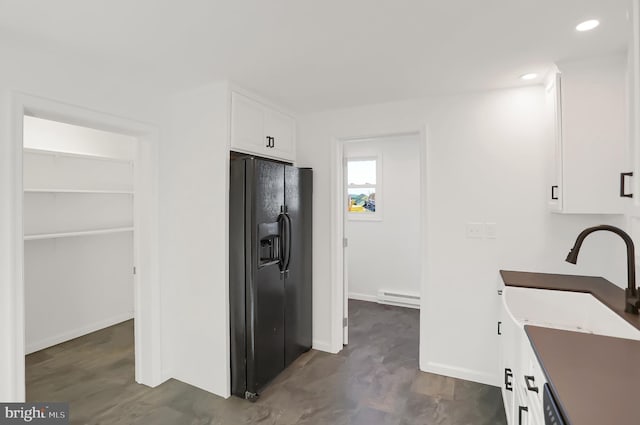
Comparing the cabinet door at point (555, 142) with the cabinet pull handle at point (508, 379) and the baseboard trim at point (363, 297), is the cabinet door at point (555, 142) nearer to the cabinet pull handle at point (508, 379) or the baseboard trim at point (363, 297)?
the cabinet pull handle at point (508, 379)

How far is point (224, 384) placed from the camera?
2531mm

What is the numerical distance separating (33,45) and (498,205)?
10.7 ft

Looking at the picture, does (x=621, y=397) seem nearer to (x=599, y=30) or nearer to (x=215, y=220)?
(x=599, y=30)

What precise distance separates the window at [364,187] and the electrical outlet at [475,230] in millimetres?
2213

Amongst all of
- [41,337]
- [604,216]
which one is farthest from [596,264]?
[41,337]

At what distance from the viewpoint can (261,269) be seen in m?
2.58

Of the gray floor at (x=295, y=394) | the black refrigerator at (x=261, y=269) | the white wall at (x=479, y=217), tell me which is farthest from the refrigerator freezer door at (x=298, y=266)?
the white wall at (x=479, y=217)

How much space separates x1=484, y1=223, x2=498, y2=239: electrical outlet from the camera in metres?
2.66

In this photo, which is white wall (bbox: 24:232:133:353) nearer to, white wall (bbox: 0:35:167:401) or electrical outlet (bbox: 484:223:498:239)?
white wall (bbox: 0:35:167:401)

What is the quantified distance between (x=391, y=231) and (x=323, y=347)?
2098 millimetres

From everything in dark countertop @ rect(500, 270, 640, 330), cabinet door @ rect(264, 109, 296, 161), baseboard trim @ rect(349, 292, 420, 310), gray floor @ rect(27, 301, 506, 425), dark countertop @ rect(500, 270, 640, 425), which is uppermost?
cabinet door @ rect(264, 109, 296, 161)

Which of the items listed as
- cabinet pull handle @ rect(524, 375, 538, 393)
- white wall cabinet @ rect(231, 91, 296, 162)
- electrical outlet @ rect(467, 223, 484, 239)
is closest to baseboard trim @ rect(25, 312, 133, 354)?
white wall cabinet @ rect(231, 91, 296, 162)

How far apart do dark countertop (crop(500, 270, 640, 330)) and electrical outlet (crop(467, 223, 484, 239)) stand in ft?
1.05

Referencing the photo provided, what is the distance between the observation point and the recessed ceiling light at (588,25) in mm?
1655
